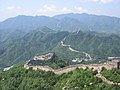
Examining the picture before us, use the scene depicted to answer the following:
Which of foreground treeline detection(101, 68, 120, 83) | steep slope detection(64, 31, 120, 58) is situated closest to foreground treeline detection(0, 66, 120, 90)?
foreground treeline detection(101, 68, 120, 83)

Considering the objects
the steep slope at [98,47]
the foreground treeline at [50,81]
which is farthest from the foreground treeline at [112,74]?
the steep slope at [98,47]

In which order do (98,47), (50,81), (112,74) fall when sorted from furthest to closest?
(98,47), (50,81), (112,74)

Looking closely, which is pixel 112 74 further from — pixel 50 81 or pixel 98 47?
pixel 98 47

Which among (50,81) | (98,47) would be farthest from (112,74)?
(98,47)

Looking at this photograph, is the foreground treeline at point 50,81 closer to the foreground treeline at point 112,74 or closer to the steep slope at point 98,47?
the foreground treeline at point 112,74

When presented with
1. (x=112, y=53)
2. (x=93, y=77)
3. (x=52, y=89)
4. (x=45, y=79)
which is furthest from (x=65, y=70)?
(x=112, y=53)

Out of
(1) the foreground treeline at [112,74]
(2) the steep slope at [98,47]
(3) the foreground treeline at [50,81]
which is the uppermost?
(1) the foreground treeline at [112,74]

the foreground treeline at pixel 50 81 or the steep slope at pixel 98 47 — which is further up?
the foreground treeline at pixel 50 81

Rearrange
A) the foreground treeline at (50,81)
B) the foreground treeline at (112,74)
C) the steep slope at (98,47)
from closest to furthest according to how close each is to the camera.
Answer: the foreground treeline at (112,74)
the foreground treeline at (50,81)
the steep slope at (98,47)

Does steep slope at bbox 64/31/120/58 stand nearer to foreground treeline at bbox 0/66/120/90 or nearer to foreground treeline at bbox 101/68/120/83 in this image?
foreground treeline at bbox 0/66/120/90
